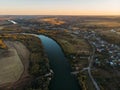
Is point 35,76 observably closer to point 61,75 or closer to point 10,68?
point 61,75

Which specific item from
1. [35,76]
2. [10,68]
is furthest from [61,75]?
[10,68]

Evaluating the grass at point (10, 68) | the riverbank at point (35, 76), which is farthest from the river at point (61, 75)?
the grass at point (10, 68)

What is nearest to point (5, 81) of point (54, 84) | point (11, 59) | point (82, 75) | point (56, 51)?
point (54, 84)

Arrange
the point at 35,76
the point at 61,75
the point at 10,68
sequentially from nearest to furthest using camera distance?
the point at 35,76 → the point at 61,75 → the point at 10,68

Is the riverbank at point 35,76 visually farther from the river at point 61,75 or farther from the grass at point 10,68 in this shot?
the grass at point 10,68

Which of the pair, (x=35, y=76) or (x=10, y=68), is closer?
(x=35, y=76)

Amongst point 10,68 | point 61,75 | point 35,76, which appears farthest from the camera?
point 10,68

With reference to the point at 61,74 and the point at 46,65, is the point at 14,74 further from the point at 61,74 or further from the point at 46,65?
the point at 61,74

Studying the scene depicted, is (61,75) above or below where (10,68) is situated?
above

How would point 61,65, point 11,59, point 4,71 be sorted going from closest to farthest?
point 4,71 → point 61,65 → point 11,59

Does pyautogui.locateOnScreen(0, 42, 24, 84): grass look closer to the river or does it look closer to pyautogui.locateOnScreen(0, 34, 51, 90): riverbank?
pyautogui.locateOnScreen(0, 34, 51, 90): riverbank

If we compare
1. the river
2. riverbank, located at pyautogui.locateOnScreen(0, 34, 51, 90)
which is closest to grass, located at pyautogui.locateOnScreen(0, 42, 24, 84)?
riverbank, located at pyautogui.locateOnScreen(0, 34, 51, 90)
